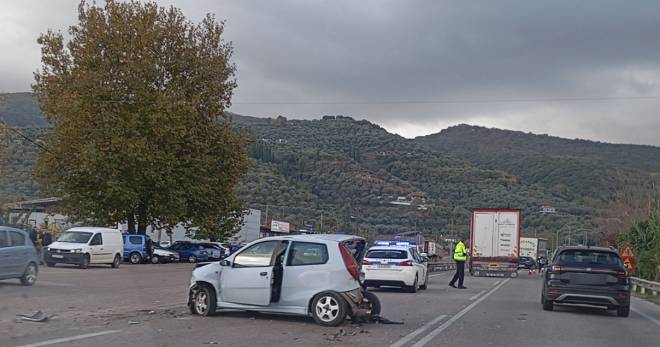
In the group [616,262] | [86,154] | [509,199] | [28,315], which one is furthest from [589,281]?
[509,199]

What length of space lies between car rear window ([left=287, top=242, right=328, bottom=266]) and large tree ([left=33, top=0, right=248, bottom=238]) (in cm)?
2741

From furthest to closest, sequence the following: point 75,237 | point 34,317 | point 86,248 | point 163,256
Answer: point 163,256, point 75,237, point 86,248, point 34,317

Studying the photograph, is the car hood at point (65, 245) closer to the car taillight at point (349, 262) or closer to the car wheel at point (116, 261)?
the car wheel at point (116, 261)

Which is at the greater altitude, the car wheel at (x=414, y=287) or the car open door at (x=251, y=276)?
the car open door at (x=251, y=276)

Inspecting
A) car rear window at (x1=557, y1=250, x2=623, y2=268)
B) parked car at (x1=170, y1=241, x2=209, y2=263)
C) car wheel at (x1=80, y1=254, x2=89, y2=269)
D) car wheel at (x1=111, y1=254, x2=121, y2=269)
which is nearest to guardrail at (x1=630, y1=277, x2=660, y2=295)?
car rear window at (x1=557, y1=250, x2=623, y2=268)

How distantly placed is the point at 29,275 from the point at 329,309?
10298 millimetres

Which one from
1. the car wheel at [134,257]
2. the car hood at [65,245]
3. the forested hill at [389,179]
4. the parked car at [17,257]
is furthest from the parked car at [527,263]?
the parked car at [17,257]

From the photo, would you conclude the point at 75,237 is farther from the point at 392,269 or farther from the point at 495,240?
the point at 495,240

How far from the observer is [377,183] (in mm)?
65062

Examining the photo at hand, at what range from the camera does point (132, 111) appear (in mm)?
41406

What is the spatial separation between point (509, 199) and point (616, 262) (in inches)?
2237

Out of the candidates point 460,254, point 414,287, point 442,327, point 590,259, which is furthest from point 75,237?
point 442,327

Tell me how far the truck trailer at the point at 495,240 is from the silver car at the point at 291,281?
2899cm

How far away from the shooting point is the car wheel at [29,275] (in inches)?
800
